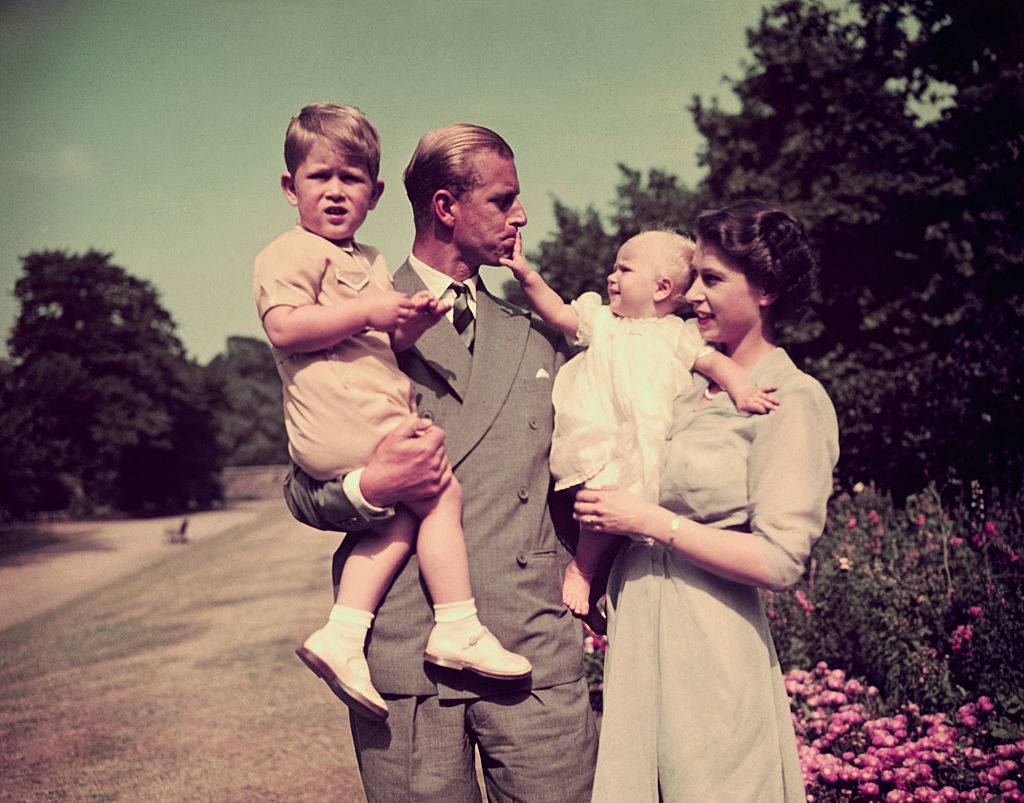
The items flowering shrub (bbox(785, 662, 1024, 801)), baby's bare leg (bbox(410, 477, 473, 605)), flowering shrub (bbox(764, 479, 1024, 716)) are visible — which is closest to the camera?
baby's bare leg (bbox(410, 477, 473, 605))

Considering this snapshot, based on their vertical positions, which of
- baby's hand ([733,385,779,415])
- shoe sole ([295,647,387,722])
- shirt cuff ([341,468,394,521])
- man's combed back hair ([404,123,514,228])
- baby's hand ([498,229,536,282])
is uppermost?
man's combed back hair ([404,123,514,228])

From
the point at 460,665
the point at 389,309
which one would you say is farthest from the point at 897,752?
the point at 389,309

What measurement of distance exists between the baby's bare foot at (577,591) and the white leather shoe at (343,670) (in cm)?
65

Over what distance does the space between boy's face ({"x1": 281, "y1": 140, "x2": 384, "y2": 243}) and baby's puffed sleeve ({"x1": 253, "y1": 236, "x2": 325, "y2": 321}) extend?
5.2 inches

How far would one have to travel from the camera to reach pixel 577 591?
2.79 meters

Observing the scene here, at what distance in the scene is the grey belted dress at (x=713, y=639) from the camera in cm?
242

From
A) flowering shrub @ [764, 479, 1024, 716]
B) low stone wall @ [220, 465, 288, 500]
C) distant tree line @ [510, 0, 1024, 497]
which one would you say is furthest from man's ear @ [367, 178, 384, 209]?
low stone wall @ [220, 465, 288, 500]

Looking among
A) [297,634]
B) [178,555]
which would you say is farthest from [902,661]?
[178,555]

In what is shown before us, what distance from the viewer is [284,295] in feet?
8.30

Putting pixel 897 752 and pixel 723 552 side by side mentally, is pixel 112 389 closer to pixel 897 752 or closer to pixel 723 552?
pixel 897 752

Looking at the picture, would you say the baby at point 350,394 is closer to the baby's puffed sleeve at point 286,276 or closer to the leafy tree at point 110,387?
the baby's puffed sleeve at point 286,276

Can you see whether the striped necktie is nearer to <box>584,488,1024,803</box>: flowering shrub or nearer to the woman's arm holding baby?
the woman's arm holding baby

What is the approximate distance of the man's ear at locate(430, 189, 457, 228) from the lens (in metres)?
2.88

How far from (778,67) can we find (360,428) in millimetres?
23007
